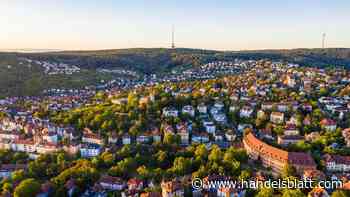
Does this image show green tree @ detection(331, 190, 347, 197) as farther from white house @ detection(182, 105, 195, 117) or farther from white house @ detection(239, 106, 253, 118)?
white house @ detection(182, 105, 195, 117)

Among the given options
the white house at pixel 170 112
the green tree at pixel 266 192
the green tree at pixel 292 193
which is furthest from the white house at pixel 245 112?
the green tree at pixel 292 193

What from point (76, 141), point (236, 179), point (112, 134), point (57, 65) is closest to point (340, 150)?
point (236, 179)

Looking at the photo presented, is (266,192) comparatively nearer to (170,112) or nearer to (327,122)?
(327,122)

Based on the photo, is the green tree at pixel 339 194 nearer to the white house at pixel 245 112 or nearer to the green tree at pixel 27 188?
the green tree at pixel 27 188

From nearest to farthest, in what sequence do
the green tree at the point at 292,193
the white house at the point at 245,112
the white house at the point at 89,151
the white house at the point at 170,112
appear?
the green tree at the point at 292,193 → the white house at the point at 89,151 → the white house at the point at 170,112 → the white house at the point at 245,112

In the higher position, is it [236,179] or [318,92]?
[318,92]

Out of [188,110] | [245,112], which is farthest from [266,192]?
[188,110]

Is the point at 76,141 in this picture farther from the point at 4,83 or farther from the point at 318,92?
the point at 4,83

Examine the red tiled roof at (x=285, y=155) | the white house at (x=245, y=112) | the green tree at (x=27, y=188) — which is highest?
the white house at (x=245, y=112)

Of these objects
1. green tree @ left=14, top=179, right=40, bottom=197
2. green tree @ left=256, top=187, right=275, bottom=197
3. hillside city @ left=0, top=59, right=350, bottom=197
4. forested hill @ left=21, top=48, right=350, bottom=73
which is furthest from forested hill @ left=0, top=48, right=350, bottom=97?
green tree @ left=256, top=187, right=275, bottom=197
